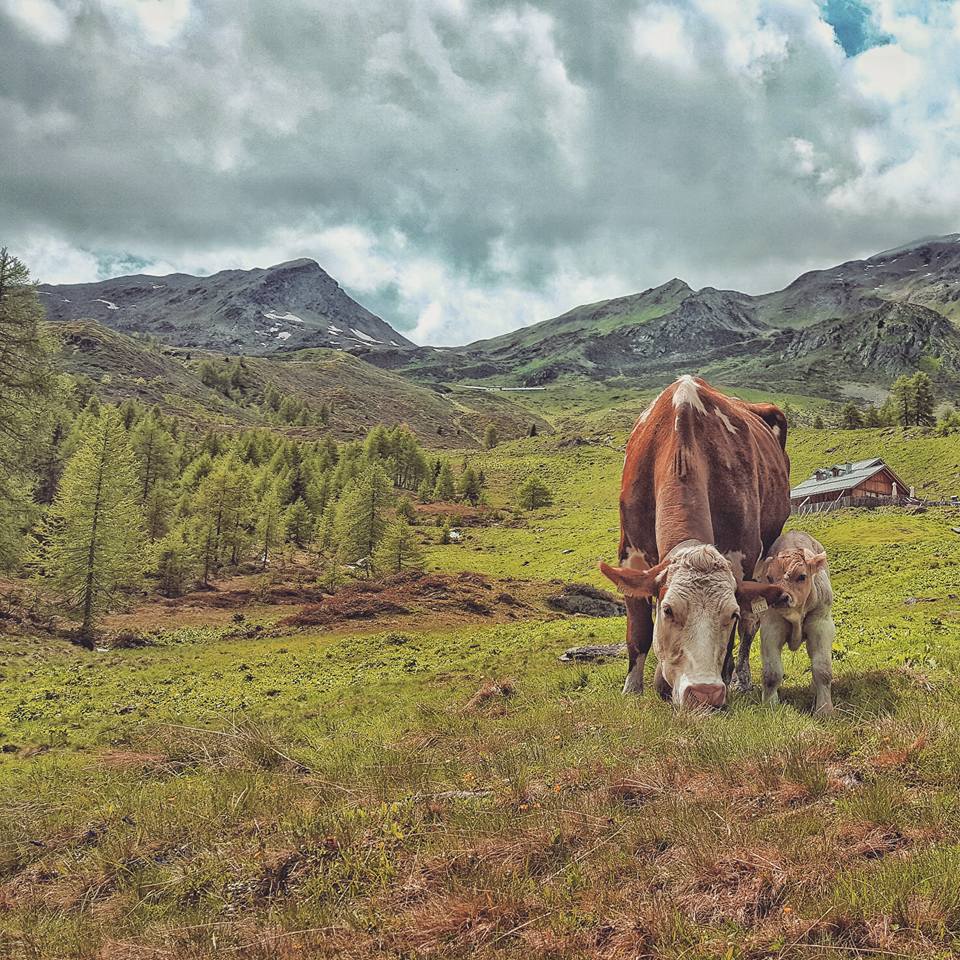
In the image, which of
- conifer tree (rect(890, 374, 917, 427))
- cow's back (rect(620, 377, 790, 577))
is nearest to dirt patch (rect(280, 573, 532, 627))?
cow's back (rect(620, 377, 790, 577))

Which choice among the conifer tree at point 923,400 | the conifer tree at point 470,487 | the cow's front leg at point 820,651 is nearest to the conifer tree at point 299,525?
the conifer tree at point 470,487

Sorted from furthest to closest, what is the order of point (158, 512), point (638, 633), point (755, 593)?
point (158, 512)
point (638, 633)
point (755, 593)

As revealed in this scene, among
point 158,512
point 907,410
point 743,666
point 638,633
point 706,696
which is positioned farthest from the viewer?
point 907,410

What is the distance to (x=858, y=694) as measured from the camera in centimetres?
792

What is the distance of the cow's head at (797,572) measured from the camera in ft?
25.2

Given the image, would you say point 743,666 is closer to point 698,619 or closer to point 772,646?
point 772,646

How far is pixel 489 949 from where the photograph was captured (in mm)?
3186

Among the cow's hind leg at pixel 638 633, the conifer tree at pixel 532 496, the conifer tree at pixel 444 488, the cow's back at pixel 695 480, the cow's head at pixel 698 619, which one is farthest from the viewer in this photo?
the conifer tree at pixel 444 488

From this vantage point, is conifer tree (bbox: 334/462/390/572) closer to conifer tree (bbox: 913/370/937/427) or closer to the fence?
the fence

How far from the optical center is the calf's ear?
779 centimetres

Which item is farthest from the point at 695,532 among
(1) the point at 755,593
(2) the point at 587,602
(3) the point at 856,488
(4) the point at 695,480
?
(3) the point at 856,488

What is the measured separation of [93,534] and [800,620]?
33687mm

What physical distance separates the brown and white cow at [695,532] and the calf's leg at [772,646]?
0.31 meters

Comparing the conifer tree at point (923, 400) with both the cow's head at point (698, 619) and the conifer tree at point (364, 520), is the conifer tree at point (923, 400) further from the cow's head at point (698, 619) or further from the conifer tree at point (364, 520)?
the cow's head at point (698, 619)
